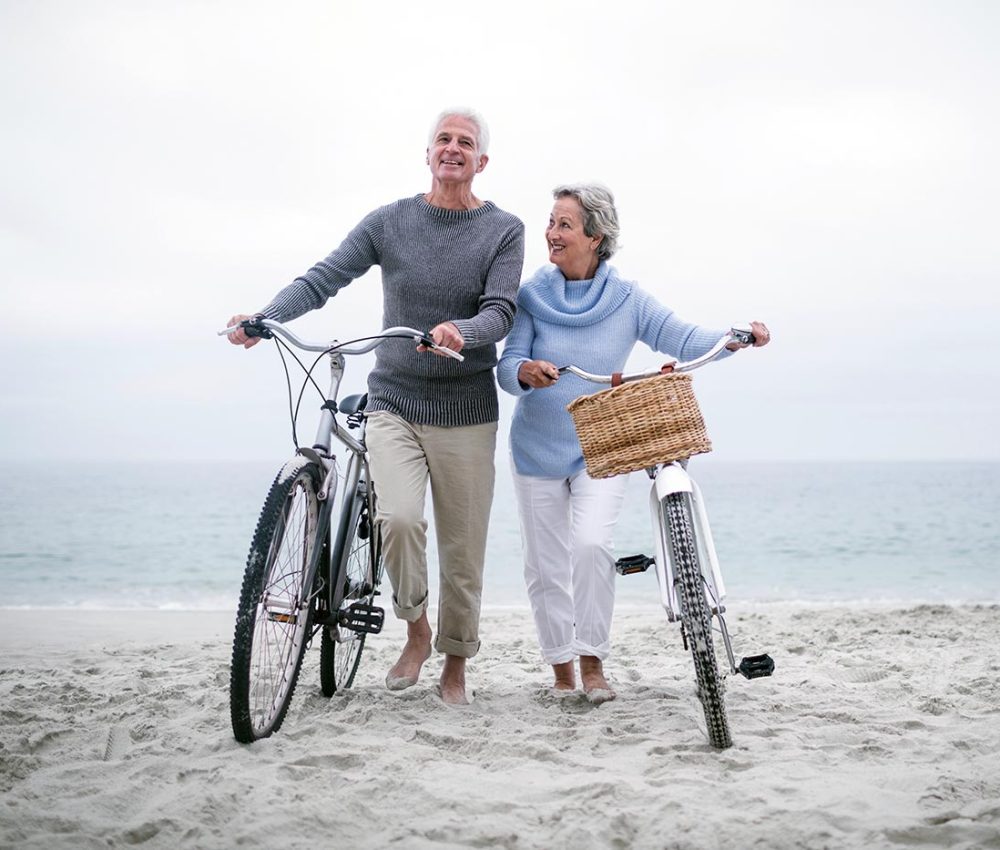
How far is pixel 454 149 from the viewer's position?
12.6 ft

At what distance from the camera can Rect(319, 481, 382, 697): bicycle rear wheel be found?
3656 millimetres

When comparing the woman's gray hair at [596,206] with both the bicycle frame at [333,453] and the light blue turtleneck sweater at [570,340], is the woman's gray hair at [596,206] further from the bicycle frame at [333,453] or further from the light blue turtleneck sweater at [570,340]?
the bicycle frame at [333,453]

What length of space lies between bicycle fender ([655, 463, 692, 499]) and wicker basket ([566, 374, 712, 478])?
53 millimetres

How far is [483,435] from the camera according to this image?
3971mm

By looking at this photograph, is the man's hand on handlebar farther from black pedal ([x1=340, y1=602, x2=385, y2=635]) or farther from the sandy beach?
the sandy beach

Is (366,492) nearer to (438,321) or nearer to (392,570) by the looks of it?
(392,570)

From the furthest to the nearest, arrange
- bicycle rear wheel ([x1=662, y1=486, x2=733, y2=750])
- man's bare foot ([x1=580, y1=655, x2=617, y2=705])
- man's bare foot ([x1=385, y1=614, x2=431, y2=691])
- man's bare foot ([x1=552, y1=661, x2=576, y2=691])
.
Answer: man's bare foot ([x1=552, y1=661, x2=576, y2=691]) → man's bare foot ([x1=385, y1=614, x2=431, y2=691]) → man's bare foot ([x1=580, y1=655, x2=617, y2=705]) → bicycle rear wheel ([x1=662, y1=486, x2=733, y2=750])

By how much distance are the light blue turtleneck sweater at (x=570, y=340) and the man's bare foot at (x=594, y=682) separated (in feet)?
2.61

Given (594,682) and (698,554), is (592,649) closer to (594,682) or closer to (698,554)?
(594,682)

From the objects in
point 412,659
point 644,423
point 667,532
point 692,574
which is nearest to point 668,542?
point 667,532

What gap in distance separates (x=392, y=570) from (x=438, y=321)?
3.42 ft

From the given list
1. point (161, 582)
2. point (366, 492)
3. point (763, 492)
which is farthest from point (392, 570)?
point (763, 492)

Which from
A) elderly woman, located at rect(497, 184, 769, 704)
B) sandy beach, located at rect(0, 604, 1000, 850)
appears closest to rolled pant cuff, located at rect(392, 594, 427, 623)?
sandy beach, located at rect(0, 604, 1000, 850)

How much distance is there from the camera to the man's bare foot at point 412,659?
13.1 ft
